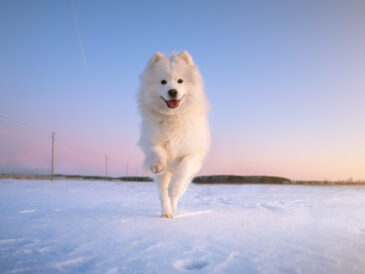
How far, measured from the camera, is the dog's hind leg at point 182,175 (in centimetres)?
373

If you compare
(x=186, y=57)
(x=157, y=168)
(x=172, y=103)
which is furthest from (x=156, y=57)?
(x=157, y=168)

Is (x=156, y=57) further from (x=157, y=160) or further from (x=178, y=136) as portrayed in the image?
(x=157, y=160)

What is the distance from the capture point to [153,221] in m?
3.56

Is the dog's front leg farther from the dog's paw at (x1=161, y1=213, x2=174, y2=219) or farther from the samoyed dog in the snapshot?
the dog's paw at (x1=161, y1=213, x2=174, y2=219)

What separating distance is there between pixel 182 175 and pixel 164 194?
675 mm

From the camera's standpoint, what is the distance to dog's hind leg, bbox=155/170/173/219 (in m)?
4.05

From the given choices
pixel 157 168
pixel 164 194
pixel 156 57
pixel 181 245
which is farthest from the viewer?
pixel 156 57

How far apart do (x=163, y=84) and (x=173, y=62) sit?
45 cm

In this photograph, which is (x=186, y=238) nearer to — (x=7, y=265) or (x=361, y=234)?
(x=7, y=265)

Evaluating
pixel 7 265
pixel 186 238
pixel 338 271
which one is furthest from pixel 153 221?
pixel 338 271

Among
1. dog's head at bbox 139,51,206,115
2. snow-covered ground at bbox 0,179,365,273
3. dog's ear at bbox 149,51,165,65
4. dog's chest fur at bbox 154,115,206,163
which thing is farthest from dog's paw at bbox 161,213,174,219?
dog's ear at bbox 149,51,165,65

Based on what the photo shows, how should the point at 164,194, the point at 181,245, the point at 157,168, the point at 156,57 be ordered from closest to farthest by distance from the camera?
the point at 181,245 < the point at 157,168 < the point at 164,194 < the point at 156,57

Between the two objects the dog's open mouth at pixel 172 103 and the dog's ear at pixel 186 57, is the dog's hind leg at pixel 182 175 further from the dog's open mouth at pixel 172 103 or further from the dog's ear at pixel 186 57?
the dog's ear at pixel 186 57

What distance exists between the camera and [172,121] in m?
4.12
